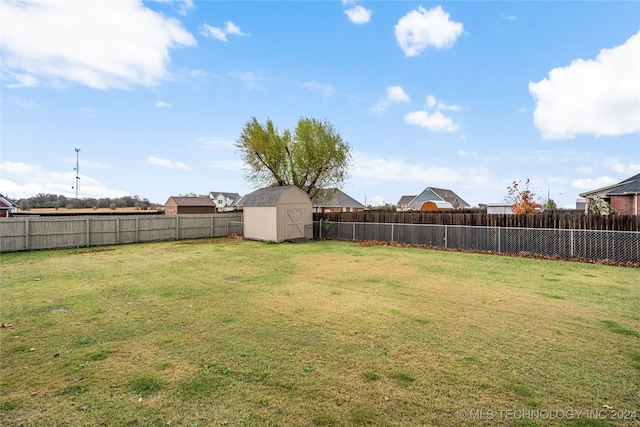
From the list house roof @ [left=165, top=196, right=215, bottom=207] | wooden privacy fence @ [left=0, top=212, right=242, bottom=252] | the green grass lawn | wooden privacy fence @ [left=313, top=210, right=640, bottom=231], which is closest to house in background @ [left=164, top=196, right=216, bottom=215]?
house roof @ [left=165, top=196, right=215, bottom=207]

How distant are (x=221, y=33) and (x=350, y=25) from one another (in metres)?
6.05

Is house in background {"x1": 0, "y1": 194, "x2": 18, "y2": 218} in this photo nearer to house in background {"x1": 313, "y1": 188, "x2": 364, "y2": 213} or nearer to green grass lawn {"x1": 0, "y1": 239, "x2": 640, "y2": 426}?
green grass lawn {"x1": 0, "y1": 239, "x2": 640, "y2": 426}

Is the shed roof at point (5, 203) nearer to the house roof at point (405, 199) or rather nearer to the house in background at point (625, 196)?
the house in background at point (625, 196)

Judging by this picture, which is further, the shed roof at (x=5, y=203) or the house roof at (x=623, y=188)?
the shed roof at (x=5, y=203)

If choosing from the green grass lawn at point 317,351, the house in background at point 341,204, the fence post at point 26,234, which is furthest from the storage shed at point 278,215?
the house in background at point 341,204

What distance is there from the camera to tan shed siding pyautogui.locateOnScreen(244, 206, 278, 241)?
64.3 ft

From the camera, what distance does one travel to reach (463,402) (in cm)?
320

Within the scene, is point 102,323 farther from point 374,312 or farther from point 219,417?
point 374,312


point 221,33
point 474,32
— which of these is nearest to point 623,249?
point 474,32

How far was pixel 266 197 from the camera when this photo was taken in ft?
67.0

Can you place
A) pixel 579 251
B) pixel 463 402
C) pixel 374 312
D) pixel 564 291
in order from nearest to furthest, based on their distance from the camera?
pixel 463 402
pixel 374 312
pixel 564 291
pixel 579 251

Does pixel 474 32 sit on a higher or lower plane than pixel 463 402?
higher

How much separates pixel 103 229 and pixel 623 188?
30.1 m

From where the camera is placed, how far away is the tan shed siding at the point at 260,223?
772 inches
